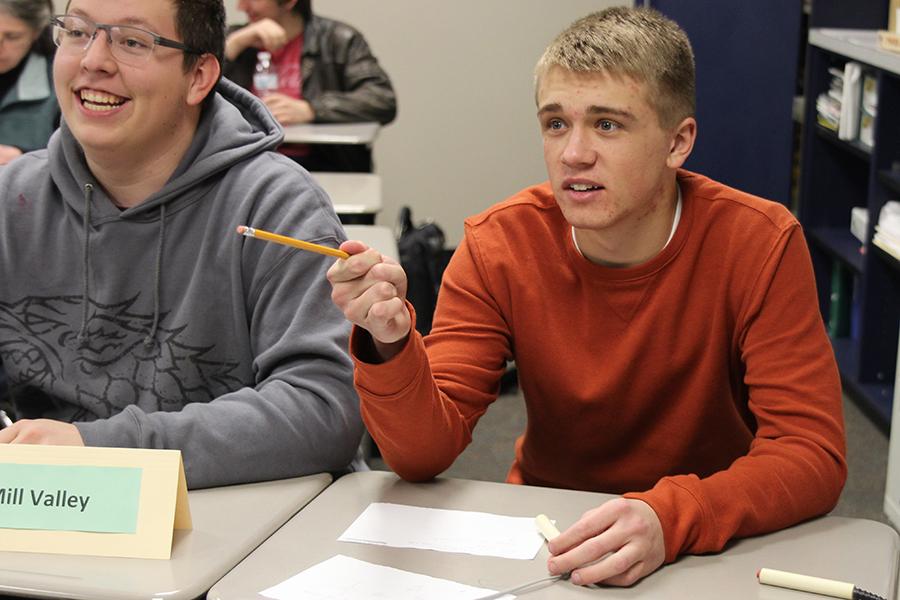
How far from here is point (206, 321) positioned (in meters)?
1.72

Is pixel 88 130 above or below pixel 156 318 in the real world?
above

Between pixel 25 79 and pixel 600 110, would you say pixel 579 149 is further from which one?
pixel 25 79

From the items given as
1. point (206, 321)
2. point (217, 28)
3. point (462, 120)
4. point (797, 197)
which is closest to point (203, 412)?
point (206, 321)

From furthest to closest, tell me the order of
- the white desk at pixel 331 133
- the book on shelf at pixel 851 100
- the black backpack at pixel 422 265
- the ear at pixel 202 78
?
the book on shelf at pixel 851 100, the white desk at pixel 331 133, the black backpack at pixel 422 265, the ear at pixel 202 78

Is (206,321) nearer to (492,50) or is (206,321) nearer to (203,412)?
(203,412)

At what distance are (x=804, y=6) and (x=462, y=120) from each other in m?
1.67

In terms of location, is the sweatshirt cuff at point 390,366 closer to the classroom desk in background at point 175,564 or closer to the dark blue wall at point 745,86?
the classroom desk in background at point 175,564

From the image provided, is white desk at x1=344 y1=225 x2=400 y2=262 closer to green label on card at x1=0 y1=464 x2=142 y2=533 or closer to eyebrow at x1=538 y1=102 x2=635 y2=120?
eyebrow at x1=538 y1=102 x2=635 y2=120

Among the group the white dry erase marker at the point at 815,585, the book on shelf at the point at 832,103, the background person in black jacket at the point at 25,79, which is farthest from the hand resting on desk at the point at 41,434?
the book on shelf at the point at 832,103

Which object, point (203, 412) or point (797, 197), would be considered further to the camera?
point (797, 197)

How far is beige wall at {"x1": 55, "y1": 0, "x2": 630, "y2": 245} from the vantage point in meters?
5.39

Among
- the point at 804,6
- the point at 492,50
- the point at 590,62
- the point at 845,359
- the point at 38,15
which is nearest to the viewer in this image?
the point at 590,62

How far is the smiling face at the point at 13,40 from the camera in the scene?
3203mm

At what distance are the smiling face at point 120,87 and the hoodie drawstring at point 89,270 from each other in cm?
9
